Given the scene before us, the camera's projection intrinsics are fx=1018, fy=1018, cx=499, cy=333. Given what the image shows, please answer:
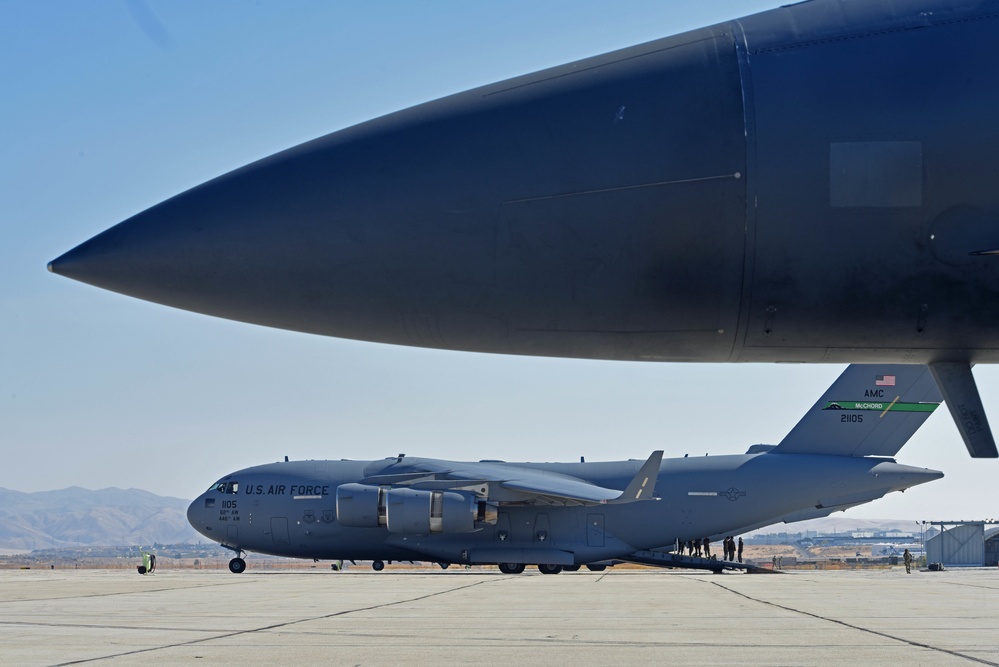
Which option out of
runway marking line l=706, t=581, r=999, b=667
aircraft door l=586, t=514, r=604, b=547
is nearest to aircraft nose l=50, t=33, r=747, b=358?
runway marking line l=706, t=581, r=999, b=667

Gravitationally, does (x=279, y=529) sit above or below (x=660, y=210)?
below

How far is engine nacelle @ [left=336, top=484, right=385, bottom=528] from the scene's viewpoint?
27453mm

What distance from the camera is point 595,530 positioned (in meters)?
28.7

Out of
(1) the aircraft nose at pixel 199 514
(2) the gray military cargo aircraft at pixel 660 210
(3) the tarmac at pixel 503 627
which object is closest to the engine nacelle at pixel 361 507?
(1) the aircraft nose at pixel 199 514

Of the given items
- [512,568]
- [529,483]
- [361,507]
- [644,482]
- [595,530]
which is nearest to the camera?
[644,482]

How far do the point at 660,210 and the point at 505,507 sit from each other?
25536 millimetres

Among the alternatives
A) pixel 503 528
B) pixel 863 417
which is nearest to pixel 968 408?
pixel 503 528

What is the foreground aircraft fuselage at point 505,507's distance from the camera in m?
27.8

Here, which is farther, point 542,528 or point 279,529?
point 279,529

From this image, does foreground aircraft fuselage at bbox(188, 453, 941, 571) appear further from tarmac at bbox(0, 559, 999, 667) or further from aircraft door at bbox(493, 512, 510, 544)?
tarmac at bbox(0, 559, 999, 667)

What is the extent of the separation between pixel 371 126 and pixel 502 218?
0.74 metres

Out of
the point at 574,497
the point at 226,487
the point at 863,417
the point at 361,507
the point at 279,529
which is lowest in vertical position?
the point at 279,529

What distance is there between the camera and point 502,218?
3998mm

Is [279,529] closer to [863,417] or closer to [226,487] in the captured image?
[226,487]
